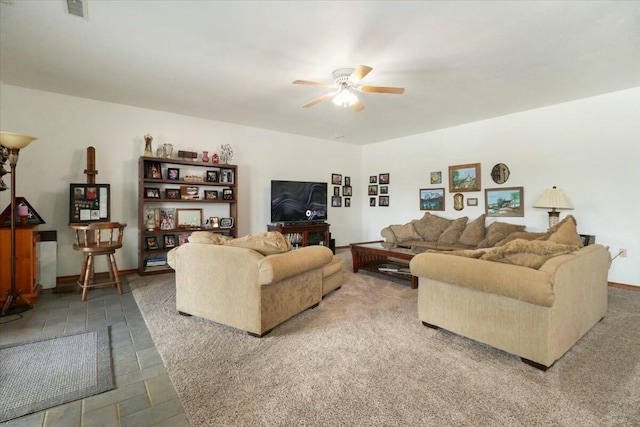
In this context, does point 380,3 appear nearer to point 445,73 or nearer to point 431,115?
point 445,73

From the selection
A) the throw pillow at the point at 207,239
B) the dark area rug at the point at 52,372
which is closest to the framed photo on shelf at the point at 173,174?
the throw pillow at the point at 207,239

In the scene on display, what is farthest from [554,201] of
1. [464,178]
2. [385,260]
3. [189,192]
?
[189,192]

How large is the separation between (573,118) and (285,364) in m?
4.92

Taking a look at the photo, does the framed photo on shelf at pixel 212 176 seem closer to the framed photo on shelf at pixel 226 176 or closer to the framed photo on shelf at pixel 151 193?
the framed photo on shelf at pixel 226 176

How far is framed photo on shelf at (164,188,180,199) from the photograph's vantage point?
14.8ft

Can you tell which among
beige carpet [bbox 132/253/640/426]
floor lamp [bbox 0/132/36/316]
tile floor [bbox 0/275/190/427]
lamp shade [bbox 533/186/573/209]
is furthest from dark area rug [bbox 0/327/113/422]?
lamp shade [bbox 533/186/573/209]

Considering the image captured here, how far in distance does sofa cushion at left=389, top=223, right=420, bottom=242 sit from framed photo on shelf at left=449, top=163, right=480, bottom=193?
1083mm

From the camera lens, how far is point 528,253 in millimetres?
1991

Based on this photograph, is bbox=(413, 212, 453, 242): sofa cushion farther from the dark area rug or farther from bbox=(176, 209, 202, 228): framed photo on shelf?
the dark area rug

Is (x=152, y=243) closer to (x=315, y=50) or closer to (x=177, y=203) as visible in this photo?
(x=177, y=203)

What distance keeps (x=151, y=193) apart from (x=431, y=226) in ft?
15.3

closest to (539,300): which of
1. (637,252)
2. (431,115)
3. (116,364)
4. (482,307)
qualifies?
(482,307)

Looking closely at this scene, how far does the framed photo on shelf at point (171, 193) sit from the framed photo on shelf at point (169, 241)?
0.60 metres

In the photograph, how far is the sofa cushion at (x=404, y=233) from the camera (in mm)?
5215
